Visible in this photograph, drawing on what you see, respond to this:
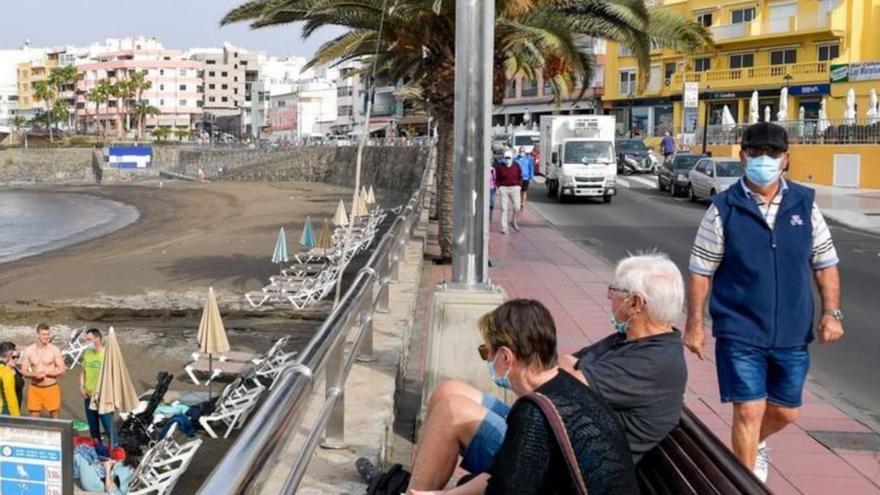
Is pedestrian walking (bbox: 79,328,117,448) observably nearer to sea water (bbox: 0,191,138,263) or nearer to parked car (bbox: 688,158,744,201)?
parked car (bbox: 688,158,744,201)

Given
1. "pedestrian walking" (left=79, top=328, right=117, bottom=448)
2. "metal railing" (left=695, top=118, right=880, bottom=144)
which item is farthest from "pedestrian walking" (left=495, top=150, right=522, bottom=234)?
"metal railing" (left=695, top=118, right=880, bottom=144)

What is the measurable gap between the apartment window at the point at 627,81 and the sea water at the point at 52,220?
3255 cm

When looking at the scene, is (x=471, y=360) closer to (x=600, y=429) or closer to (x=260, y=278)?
(x=600, y=429)

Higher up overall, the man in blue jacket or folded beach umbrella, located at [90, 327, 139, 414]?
the man in blue jacket

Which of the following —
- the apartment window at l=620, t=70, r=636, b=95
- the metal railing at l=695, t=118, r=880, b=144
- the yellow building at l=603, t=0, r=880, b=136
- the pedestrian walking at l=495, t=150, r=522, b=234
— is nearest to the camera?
the pedestrian walking at l=495, t=150, r=522, b=234

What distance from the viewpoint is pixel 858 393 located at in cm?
757

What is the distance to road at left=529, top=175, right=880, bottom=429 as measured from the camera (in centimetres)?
800

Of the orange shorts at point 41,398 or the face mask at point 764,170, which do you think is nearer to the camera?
the face mask at point 764,170

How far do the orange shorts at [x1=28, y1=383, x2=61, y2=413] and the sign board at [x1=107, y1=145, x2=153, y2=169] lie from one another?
7830cm

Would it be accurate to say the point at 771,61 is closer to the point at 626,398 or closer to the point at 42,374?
the point at 42,374

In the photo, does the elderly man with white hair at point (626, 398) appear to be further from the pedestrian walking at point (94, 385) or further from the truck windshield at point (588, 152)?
the truck windshield at point (588, 152)

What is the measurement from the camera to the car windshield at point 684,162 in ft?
107

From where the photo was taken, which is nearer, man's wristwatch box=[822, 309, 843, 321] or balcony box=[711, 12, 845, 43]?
man's wristwatch box=[822, 309, 843, 321]

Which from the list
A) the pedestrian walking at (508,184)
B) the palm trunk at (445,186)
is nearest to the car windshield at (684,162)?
the pedestrian walking at (508,184)
